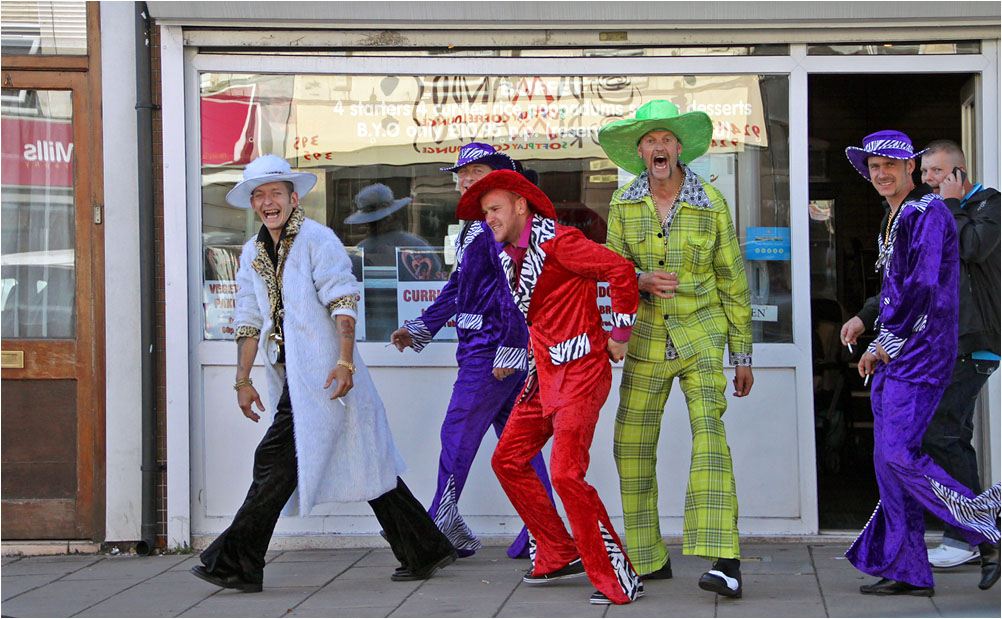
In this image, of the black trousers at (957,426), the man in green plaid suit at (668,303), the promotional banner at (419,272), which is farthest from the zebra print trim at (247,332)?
the black trousers at (957,426)

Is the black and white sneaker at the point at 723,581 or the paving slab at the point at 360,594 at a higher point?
the black and white sneaker at the point at 723,581

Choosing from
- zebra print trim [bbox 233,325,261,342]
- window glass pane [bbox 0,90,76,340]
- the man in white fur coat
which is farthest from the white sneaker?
window glass pane [bbox 0,90,76,340]

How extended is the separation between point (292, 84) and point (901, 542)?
4.18 meters

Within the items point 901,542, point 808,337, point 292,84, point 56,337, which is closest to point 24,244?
point 56,337

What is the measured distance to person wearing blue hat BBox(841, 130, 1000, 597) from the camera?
4867mm

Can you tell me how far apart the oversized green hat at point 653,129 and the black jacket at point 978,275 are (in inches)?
43.5

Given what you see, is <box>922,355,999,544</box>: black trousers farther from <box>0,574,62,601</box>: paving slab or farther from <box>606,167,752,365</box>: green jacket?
<box>0,574,62,601</box>: paving slab

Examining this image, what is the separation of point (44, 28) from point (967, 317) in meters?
5.26

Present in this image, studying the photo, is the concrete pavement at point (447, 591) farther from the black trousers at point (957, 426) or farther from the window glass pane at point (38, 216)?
the window glass pane at point (38, 216)

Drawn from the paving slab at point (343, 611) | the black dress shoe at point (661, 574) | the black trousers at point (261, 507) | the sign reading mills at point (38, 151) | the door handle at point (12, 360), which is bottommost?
the paving slab at point (343, 611)

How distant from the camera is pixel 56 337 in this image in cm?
681

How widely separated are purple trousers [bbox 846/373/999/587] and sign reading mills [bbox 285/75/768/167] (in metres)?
2.24

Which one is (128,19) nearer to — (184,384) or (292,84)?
(292,84)

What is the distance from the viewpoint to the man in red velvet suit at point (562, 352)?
195 inches
